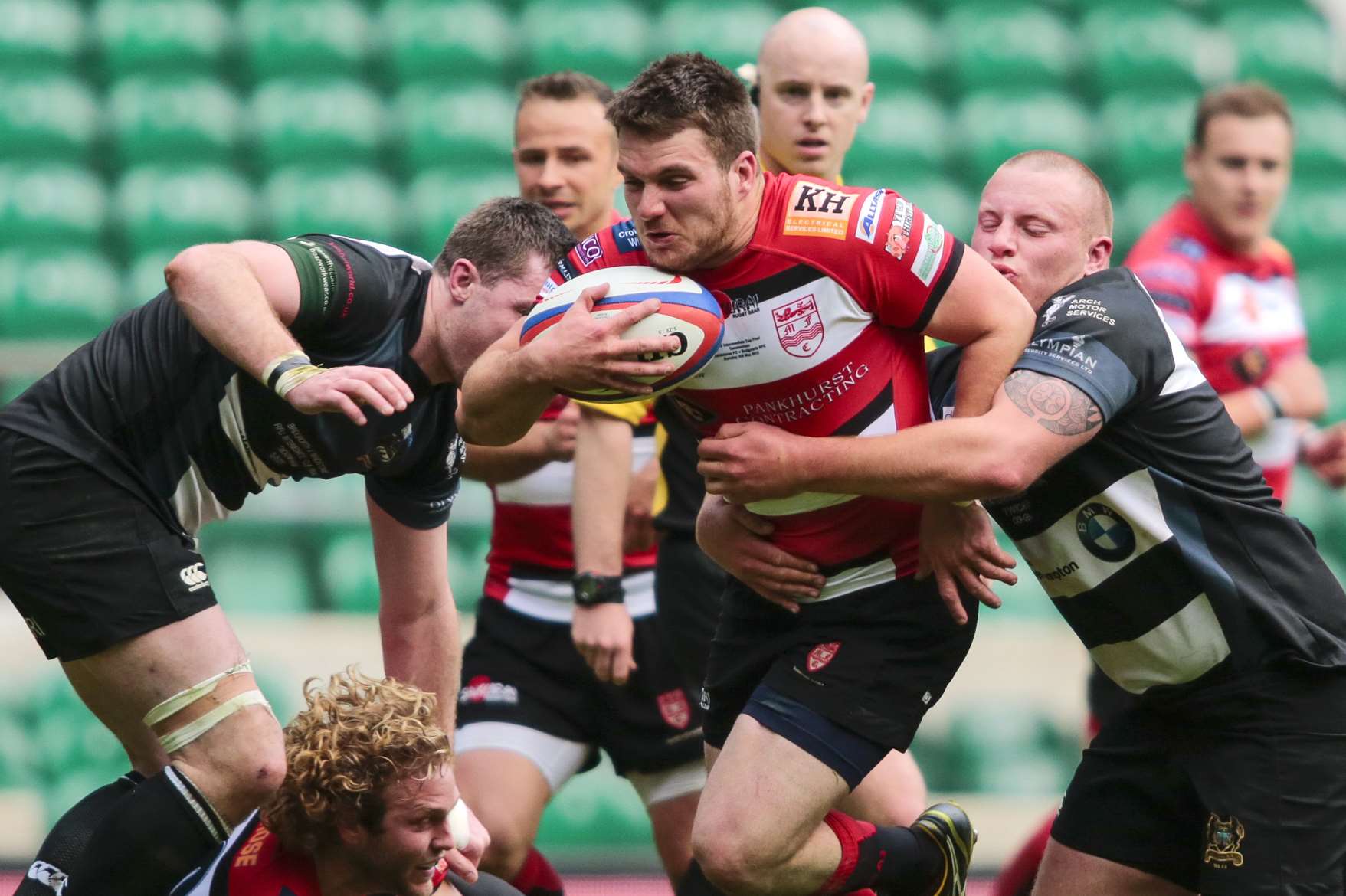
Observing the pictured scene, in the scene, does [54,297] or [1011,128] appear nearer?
[54,297]

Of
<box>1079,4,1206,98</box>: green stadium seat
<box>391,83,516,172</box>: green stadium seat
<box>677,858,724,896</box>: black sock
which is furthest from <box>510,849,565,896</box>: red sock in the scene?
<box>1079,4,1206,98</box>: green stadium seat

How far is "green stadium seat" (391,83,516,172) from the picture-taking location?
9672 mm

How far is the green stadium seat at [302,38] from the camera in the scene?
9.89 m

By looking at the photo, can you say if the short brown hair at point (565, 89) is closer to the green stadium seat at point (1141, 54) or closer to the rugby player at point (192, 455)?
the rugby player at point (192, 455)

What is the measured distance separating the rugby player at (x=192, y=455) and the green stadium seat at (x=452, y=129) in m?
5.63

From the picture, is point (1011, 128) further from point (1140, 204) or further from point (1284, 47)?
point (1284, 47)

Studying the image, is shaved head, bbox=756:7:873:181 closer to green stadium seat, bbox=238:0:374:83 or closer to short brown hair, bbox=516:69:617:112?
short brown hair, bbox=516:69:617:112

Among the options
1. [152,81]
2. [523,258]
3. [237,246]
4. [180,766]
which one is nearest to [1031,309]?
[523,258]

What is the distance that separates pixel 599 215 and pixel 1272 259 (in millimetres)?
2609

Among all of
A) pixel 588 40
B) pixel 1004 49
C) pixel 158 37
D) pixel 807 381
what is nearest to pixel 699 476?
pixel 807 381

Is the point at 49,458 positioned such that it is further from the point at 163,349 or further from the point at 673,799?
the point at 673,799

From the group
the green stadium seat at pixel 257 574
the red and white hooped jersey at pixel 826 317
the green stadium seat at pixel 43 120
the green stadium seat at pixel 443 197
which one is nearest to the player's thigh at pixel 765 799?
the red and white hooped jersey at pixel 826 317

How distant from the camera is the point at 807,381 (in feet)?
12.0

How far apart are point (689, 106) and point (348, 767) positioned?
5.02 feet
